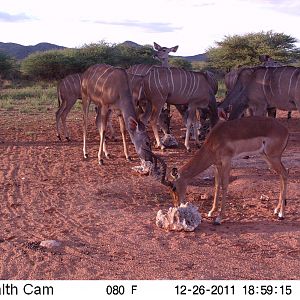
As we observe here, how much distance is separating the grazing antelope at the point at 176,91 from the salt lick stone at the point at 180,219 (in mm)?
5346

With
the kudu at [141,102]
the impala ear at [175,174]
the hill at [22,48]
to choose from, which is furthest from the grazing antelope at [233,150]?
the hill at [22,48]

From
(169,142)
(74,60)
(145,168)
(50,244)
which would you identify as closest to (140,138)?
(145,168)

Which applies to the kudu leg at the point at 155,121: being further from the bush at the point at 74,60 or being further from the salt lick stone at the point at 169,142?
the bush at the point at 74,60

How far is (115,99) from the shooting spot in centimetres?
1067

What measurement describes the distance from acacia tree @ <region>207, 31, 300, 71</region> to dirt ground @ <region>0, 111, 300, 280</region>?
2174 centimetres

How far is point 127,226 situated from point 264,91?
5.90 metres

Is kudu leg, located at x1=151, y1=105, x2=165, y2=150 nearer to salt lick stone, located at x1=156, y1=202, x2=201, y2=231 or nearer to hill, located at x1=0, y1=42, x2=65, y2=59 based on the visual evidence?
salt lick stone, located at x1=156, y1=202, x2=201, y2=231

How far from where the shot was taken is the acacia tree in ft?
103

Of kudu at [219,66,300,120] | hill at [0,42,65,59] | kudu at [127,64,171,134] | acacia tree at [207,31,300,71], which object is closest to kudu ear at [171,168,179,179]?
kudu at [219,66,300,120]

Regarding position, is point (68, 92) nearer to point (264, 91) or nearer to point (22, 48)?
point (264, 91)

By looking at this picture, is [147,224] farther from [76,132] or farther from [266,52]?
[266,52]

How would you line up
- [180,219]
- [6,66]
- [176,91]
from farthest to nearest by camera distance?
[6,66] → [176,91] → [180,219]

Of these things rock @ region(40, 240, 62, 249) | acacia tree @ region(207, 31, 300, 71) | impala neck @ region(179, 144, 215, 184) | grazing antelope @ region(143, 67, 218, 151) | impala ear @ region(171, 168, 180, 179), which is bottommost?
rock @ region(40, 240, 62, 249)
